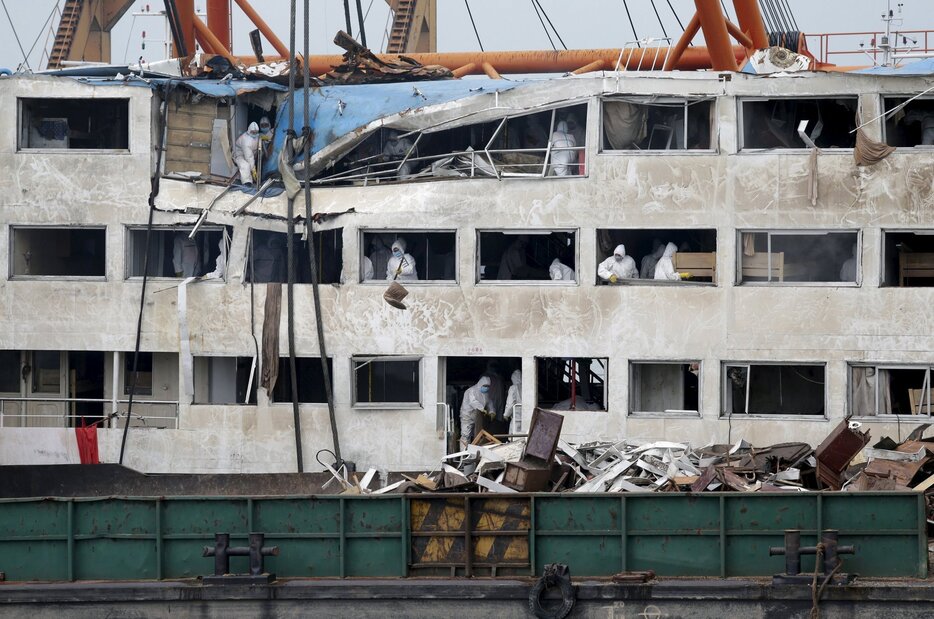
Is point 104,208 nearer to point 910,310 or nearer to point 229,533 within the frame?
point 229,533

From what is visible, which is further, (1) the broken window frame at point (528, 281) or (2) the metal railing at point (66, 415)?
(2) the metal railing at point (66, 415)

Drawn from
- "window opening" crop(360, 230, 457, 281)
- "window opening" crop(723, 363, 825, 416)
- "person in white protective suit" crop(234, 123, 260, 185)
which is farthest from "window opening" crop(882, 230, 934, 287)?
"person in white protective suit" crop(234, 123, 260, 185)

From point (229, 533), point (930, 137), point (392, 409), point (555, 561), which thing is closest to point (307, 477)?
point (392, 409)

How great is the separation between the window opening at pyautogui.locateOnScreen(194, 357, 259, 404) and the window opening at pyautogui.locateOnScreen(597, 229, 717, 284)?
269 inches

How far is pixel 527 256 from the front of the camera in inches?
940

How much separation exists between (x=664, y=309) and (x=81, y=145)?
37.9ft

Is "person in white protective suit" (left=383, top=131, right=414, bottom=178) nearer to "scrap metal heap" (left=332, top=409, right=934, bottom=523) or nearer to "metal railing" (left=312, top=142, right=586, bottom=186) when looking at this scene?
"metal railing" (left=312, top=142, right=586, bottom=186)

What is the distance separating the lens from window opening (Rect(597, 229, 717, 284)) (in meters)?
21.6

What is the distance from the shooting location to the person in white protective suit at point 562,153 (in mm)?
21984

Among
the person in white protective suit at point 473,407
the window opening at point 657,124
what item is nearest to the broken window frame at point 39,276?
the person in white protective suit at point 473,407

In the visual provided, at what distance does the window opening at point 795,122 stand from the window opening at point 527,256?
12.2 feet

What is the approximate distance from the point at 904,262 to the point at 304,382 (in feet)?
35.5

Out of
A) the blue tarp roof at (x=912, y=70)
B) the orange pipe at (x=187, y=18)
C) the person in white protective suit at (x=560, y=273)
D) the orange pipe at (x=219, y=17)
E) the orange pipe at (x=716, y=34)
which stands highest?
the orange pipe at (x=219, y=17)

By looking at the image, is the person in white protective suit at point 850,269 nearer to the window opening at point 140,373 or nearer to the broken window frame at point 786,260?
the broken window frame at point 786,260
